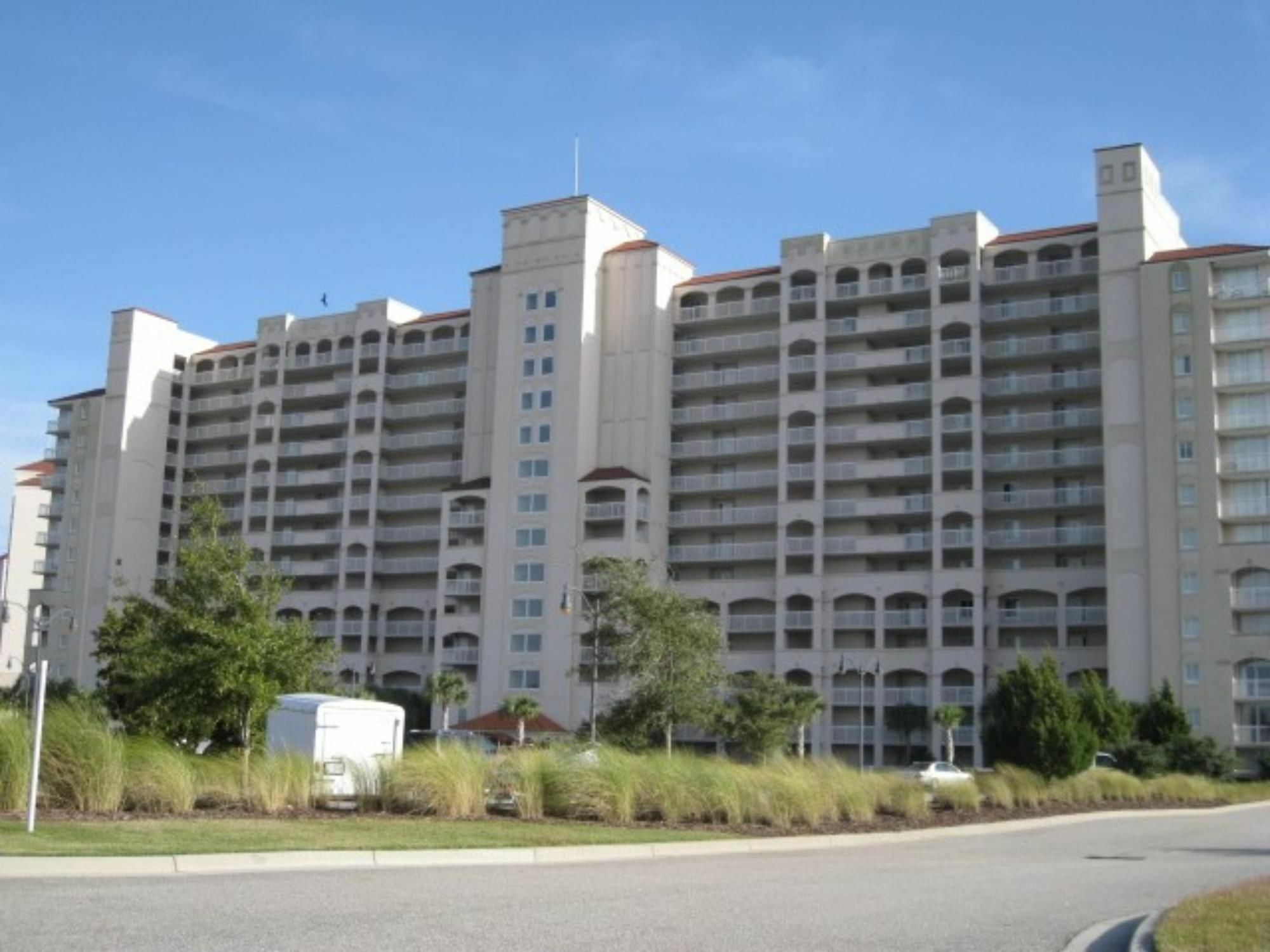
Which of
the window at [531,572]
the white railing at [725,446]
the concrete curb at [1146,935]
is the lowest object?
the concrete curb at [1146,935]

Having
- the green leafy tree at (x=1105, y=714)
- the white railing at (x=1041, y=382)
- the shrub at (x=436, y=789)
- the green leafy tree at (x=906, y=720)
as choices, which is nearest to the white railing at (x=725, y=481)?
the white railing at (x=1041, y=382)

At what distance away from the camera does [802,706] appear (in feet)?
236

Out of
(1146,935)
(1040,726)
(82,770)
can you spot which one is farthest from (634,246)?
(1146,935)

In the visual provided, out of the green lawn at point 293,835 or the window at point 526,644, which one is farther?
the window at point 526,644

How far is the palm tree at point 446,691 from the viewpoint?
89.0 m

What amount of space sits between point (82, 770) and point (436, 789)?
18.6ft

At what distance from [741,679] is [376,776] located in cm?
4623

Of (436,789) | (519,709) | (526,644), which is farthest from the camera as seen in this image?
(526,644)

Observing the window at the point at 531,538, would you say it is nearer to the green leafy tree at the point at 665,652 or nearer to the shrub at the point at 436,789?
the green leafy tree at the point at 665,652

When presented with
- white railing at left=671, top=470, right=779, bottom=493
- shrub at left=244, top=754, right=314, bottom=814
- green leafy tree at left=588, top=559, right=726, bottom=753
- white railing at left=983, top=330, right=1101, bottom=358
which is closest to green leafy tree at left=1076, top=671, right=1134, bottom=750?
green leafy tree at left=588, top=559, right=726, bottom=753

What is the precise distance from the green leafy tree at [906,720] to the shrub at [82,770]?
67354 millimetres

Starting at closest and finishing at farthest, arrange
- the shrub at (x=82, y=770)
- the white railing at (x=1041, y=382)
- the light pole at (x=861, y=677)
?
1. the shrub at (x=82, y=770)
2. the light pole at (x=861, y=677)
3. the white railing at (x=1041, y=382)

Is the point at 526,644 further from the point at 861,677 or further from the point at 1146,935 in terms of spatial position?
the point at 1146,935

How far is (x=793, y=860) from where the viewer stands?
21453 mm
